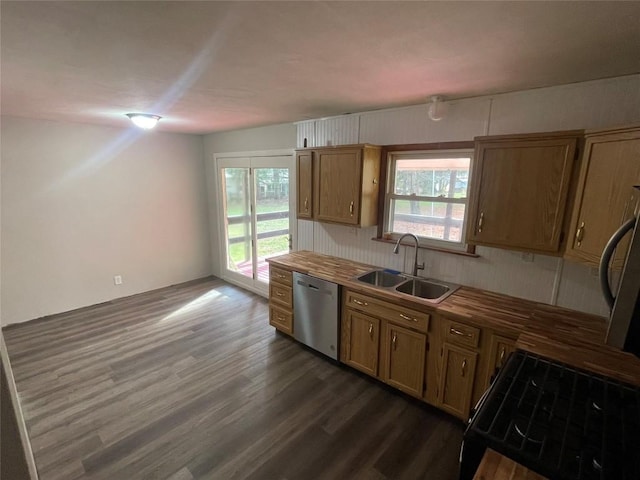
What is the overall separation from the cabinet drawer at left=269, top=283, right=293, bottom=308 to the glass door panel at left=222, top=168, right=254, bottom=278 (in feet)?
4.69

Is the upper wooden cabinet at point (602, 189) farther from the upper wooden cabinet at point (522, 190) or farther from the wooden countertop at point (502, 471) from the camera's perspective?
the wooden countertop at point (502, 471)

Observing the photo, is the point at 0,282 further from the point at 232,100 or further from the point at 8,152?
the point at 232,100

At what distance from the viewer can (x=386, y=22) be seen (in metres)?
1.26

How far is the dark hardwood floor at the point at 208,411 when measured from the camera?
200 centimetres

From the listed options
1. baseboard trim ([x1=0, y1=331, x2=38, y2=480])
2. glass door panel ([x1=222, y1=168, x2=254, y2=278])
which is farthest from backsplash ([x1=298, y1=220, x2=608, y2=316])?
baseboard trim ([x1=0, y1=331, x2=38, y2=480])

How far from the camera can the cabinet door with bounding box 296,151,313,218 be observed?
10.9 feet

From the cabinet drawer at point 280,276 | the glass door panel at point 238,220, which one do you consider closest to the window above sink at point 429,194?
the cabinet drawer at point 280,276

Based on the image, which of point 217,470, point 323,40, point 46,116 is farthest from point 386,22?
point 46,116

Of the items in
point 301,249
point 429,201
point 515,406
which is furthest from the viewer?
point 301,249

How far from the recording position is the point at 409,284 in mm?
2855

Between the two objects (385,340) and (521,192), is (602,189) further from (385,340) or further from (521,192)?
(385,340)

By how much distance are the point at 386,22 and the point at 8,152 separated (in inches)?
175

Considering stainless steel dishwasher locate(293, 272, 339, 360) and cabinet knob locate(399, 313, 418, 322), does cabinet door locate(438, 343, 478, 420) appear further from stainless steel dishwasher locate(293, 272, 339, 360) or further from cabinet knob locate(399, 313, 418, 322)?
stainless steel dishwasher locate(293, 272, 339, 360)

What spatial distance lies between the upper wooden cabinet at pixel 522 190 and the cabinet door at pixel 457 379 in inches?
33.0
